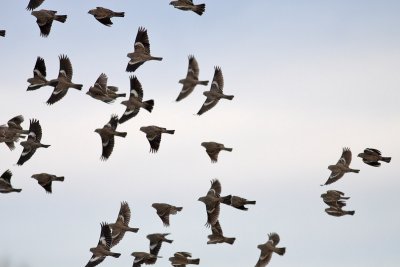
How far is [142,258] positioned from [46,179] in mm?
6505

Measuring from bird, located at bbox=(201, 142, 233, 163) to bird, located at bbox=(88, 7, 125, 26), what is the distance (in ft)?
26.8

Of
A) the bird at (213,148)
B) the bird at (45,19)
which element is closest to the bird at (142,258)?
the bird at (213,148)

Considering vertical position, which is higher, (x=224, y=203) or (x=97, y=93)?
(x=97, y=93)

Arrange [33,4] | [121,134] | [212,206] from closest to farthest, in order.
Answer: [212,206]
[121,134]
[33,4]

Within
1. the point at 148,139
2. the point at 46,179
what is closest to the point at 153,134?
the point at 148,139

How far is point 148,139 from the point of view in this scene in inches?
2231

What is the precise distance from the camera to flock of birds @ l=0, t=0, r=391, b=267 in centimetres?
5544

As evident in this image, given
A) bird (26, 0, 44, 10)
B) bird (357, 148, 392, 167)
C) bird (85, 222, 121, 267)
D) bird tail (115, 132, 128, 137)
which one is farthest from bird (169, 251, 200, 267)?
bird (26, 0, 44, 10)

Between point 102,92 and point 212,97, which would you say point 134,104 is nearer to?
point 102,92

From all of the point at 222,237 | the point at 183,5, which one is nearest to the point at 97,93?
the point at 183,5

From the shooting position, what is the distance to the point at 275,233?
55344 millimetres

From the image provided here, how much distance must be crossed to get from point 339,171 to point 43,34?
1751cm

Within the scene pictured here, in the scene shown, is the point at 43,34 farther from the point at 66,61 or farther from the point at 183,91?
the point at 183,91

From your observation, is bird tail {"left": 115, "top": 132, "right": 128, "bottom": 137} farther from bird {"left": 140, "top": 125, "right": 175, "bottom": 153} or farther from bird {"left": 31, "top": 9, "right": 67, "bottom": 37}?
bird {"left": 31, "top": 9, "right": 67, "bottom": 37}
